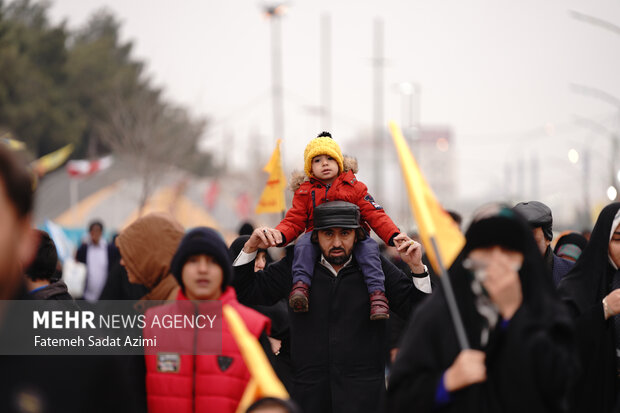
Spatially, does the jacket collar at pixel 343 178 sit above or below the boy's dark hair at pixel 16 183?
above

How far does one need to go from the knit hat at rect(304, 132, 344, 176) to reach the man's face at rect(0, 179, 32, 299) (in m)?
3.39

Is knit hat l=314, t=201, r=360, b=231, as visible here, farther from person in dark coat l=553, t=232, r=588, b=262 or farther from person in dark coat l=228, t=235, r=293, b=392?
person in dark coat l=553, t=232, r=588, b=262

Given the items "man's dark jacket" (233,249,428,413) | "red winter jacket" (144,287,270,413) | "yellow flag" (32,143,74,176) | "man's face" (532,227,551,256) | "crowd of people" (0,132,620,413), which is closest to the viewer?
"crowd of people" (0,132,620,413)

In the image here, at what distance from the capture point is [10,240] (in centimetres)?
232

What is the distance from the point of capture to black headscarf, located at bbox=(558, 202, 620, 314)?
4.98m

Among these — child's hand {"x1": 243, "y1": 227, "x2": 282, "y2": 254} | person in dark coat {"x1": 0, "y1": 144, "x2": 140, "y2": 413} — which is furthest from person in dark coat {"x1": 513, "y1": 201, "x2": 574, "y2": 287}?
person in dark coat {"x1": 0, "y1": 144, "x2": 140, "y2": 413}

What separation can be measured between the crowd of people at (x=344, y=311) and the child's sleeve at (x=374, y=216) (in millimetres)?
12

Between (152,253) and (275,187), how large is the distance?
6.62 ft

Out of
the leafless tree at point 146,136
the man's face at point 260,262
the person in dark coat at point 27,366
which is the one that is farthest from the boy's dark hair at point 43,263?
the leafless tree at point 146,136

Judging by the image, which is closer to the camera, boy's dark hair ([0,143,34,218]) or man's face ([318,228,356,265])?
boy's dark hair ([0,143,34,218])

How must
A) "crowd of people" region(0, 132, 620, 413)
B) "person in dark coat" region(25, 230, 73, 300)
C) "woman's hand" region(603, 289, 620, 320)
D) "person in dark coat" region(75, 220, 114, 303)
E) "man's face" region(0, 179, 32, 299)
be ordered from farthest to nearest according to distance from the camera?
"person in dark coat" region(75, 220, 114, 303), "person in dark coat" region(25, 230, 73, 300), "woman's hand" region(603, 289, 620, 320), "crowd of people" region(0, 132, 620, 413), "man's face" region(0, 179, 32, 299)

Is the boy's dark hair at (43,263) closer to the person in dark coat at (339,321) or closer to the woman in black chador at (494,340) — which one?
the person in dark coat at (339,321)

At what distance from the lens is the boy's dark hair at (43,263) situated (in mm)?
5273

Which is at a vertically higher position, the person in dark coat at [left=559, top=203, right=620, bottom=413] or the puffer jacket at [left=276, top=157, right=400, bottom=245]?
the puffer jacket at [left=276, top=157, right=400, bottom=245]
